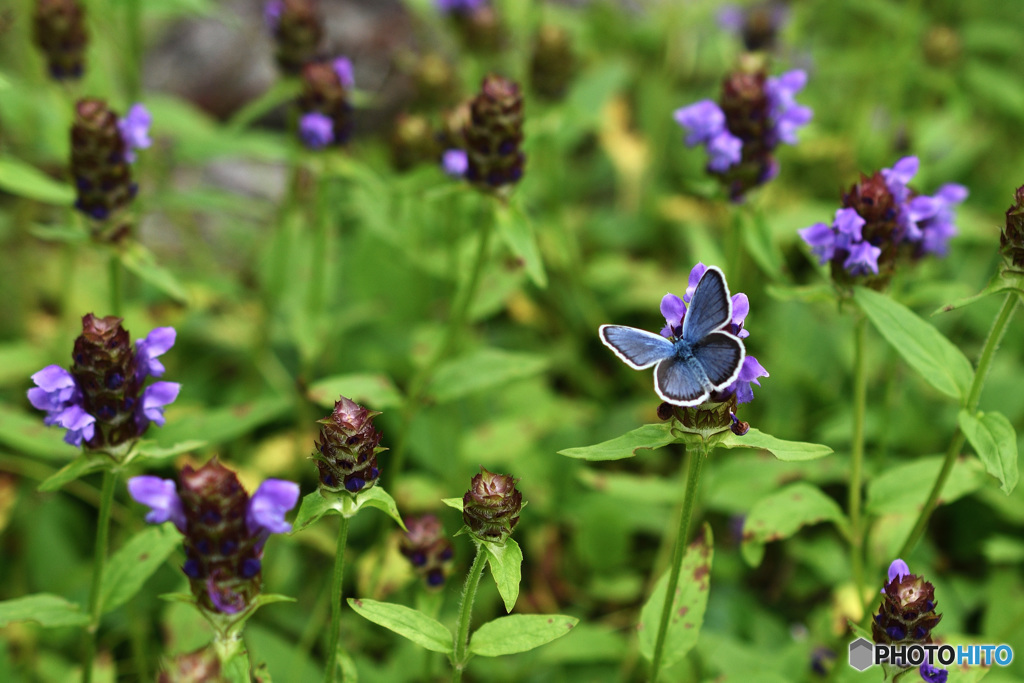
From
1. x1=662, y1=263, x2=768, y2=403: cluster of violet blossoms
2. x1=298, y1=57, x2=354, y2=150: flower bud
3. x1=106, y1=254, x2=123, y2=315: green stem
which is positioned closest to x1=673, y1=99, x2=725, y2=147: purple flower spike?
x1=662, y1=263, x2=768, y2=403: cluster of violet blossoms

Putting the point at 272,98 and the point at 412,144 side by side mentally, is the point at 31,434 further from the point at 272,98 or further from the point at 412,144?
the point at 412,144

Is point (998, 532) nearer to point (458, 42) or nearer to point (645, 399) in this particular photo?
point (645, 399)

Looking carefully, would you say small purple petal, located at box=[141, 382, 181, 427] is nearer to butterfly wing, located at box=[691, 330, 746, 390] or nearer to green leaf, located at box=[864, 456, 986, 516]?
butterfly wing, located at box=[691, 330, 746, 390]

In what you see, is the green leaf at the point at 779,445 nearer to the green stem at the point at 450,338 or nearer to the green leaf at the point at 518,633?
the green leaf at the point at 518,633

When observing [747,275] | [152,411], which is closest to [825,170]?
[747,275]

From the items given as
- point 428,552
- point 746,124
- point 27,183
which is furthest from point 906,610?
point 27,183

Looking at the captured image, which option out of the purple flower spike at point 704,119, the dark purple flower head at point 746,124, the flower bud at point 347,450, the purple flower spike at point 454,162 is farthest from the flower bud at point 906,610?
the purple flower spike at point 454,162
